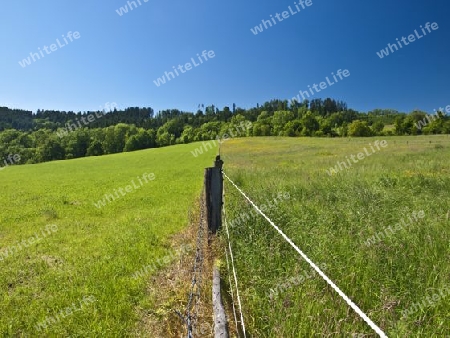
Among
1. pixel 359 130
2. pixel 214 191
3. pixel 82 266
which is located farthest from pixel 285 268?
pixel 359 130

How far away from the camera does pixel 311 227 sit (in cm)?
543

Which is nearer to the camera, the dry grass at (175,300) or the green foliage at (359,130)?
the dry grass at (175,300)

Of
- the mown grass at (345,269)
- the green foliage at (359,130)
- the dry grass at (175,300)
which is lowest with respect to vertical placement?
the green foliage at (359,130)

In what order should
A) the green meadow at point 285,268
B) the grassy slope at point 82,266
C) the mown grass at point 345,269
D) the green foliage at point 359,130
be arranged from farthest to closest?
the green foliage at point 359,130 → the grassy slope at point 82,266 → the green meadow at point 285,268 → the mown grass at point 345,269

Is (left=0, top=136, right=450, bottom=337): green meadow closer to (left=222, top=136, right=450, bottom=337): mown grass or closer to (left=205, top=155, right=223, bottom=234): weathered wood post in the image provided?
(left=222, top=136, right=450, bottom=337): mown grass

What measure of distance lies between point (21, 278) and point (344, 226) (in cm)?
670

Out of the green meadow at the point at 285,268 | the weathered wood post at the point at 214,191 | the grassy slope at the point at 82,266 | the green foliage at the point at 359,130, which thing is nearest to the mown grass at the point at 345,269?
the green meadow at the point at 285,268

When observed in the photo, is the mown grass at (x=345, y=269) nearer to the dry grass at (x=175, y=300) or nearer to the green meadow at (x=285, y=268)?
the green meadow at (x=285, y=268)

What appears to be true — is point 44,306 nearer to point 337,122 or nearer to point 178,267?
point 178,267

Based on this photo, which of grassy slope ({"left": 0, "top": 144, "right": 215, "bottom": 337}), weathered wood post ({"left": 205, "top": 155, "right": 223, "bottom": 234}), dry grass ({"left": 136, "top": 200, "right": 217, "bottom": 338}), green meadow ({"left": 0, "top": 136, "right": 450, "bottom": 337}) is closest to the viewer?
green meadow ({"left": 0, "top": 136, "right": 450, "bottom": 337})

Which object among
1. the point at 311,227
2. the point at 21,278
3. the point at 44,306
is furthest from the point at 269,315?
the point at 21,278

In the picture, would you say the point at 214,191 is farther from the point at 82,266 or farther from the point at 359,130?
the point at 359,130

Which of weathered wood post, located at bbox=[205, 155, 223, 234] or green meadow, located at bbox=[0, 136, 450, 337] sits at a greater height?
weathered wood post, located at bbox=[205, 155, 223, 234]

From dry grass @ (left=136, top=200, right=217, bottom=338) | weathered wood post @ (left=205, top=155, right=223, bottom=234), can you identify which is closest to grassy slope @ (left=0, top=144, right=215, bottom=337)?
dry grass @ (left=136, top=200, right=217, bottom=338)
